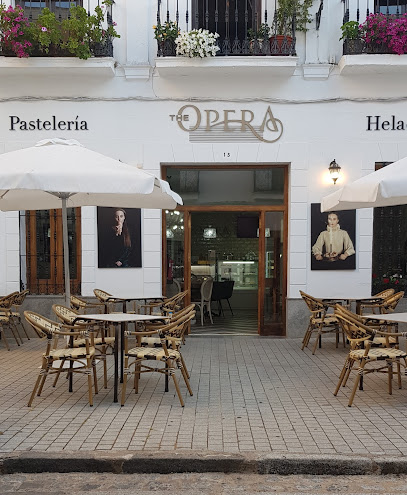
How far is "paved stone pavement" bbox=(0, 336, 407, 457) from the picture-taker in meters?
4.48

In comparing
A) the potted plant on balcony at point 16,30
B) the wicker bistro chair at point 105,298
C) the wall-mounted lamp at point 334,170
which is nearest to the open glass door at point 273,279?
the wall-mounted lamp at point 334,170

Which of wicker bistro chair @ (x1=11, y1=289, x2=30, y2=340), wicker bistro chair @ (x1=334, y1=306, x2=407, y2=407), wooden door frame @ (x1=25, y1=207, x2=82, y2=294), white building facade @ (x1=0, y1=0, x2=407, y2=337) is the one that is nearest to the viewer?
wicker bistro chair @ (x1=334, y1=306, x2=407, y2=407)

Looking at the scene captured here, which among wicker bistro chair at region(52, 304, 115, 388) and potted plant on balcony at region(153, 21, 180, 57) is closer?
wicker bistro chair at region(52, 304, 115, 388)

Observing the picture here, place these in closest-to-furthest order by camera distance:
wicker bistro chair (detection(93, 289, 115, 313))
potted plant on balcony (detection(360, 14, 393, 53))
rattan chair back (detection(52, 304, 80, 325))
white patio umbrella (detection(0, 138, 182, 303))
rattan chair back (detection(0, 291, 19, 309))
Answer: white patio umbrella (detection(0, 138, 182, 303))
rattan chair back (detection(52, 304, 80, 325))
wicker bistro chair (detection(93, 289, 115, 313))
rattan chair back (detection(0, 291, 19, 309))
potted plant on balcony (detection(360, 14, 393, 53))

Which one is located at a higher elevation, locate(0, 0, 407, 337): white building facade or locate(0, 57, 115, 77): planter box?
locate(0, 57, 115, 77): planter box

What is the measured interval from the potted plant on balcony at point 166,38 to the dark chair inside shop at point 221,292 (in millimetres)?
5236

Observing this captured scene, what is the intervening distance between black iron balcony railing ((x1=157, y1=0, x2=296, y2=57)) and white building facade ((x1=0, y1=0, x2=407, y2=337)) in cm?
36

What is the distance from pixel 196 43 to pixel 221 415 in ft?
20.0

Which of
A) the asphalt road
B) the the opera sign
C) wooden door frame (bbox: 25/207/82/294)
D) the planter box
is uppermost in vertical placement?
the planter box

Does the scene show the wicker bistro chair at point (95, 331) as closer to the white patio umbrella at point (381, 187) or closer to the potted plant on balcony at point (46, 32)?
the white patio umbrella at point (381, 187)

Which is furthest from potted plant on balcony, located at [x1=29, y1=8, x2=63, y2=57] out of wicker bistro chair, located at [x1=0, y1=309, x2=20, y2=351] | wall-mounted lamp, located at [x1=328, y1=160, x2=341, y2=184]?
wall-mounted lamp, located at [x1=328, y1=160, x2=341, y2=184]

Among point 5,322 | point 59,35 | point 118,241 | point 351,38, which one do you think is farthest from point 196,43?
point 5,322

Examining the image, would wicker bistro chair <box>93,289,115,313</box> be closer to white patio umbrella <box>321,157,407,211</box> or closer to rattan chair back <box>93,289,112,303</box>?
rattan chair back <box>93,289,112,303</box>

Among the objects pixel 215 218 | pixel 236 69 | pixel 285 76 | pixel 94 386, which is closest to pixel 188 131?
pixel 236 69
